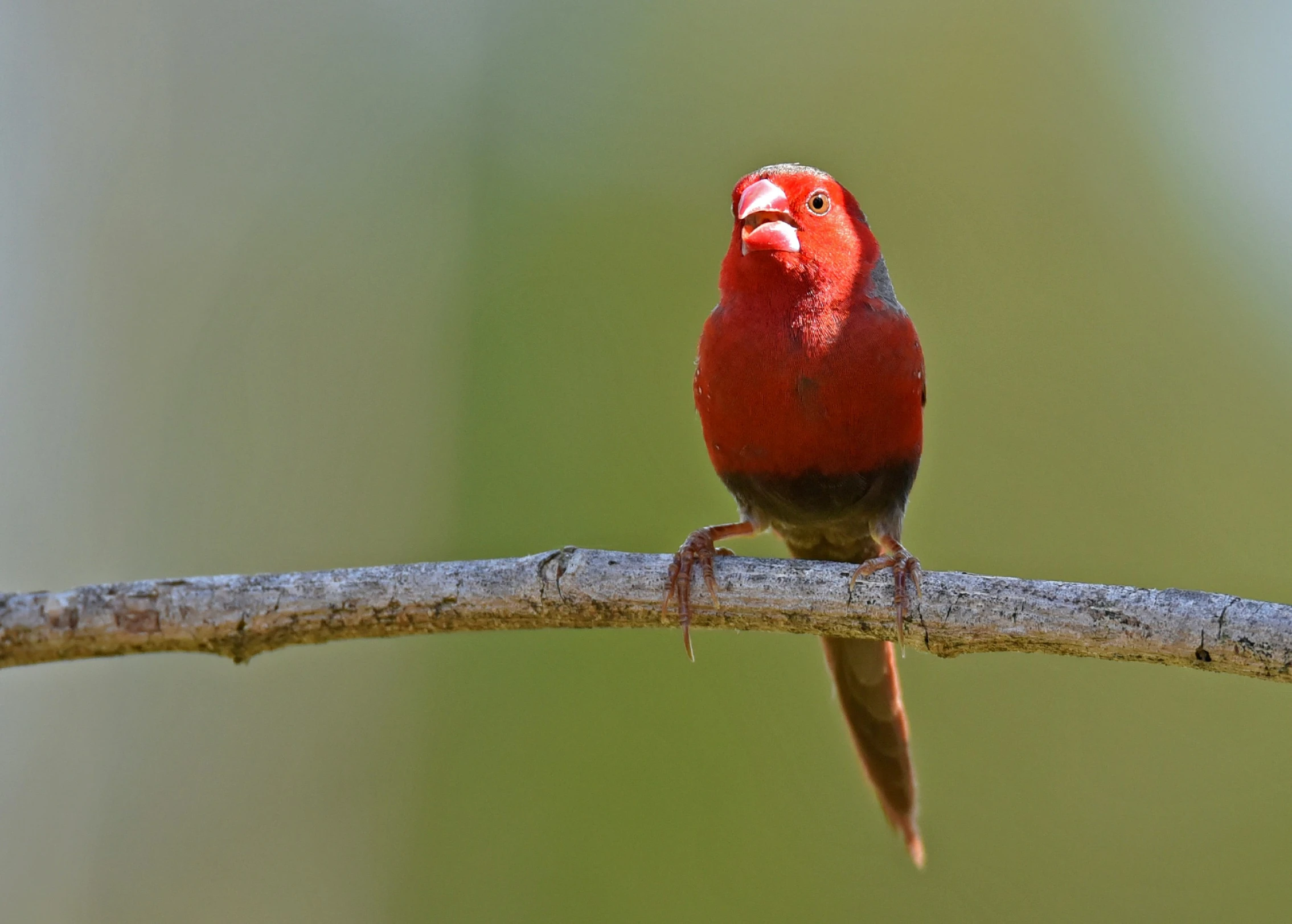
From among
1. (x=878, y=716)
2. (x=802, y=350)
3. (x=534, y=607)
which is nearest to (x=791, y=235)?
(x=802, y=350)

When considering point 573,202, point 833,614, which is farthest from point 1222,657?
point 573,202

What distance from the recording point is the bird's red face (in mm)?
3613

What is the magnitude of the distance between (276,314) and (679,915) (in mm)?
4869

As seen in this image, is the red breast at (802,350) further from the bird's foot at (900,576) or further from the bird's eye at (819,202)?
the bird's foot at (900,576)

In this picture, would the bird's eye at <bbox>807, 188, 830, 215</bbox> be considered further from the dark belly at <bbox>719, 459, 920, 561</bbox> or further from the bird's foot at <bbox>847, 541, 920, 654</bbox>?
the bird's foot at <bbox>847, 541, 920, 654</bbox>

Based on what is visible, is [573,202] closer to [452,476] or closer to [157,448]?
[452,476]

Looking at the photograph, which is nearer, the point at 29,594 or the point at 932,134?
the point at 29,594

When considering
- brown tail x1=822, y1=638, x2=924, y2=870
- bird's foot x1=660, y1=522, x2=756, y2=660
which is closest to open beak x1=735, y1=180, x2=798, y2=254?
bird's foot x1=660, y1=522, x2=756, y2=660

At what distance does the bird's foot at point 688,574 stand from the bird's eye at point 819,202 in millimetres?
1131

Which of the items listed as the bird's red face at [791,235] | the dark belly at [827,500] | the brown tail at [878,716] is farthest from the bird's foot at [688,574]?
the brown tail at [878,716]

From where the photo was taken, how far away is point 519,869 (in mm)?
6766

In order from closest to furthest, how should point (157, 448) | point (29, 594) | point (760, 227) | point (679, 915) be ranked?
point (29, 594) → point (760, 227) → point (679, 915) → point (157, 448)

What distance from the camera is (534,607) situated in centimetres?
315

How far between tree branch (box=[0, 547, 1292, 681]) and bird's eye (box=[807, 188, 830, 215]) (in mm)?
1217
